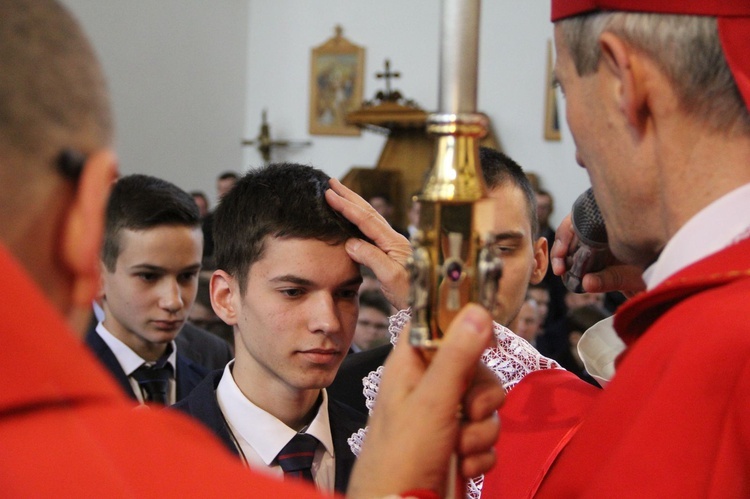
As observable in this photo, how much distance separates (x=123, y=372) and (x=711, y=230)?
2.56 meters

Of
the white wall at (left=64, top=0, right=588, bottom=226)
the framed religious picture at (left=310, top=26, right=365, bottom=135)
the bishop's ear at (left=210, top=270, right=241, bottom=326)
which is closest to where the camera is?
the bishop's ear at (left=210, top=270, right=241, bottom=326)

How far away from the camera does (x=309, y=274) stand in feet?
7.35

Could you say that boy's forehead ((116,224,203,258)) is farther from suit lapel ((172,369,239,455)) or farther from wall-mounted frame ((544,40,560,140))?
wall-mounted frame ((544,40,560,140))

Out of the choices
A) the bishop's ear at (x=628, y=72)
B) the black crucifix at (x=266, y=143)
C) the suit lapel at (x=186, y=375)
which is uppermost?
the black crucifix at (x=266, y=143)

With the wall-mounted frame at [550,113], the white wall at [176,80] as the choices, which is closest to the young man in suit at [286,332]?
the wall-mounted frame at [550,113]

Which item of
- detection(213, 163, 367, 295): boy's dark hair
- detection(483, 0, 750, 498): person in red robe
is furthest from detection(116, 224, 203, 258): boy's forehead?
detection(483, 0, 750, 498): person in red robe

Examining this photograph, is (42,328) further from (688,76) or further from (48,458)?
(688,76)

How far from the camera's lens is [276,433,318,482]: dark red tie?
2145 millimetres

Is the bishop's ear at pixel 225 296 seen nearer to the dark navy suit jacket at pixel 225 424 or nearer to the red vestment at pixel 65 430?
the dark navy suit jacket at pixel 225 424

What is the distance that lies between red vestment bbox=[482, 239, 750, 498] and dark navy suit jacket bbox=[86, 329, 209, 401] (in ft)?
7.83

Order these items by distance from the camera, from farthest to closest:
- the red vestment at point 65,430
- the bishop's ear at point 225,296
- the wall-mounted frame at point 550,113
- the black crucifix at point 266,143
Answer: the black crucifix at point 266,143 → the wall-mounted frame at point 550,113 → the bishop's ear at point 225,296 → the red vestment at point 65,430

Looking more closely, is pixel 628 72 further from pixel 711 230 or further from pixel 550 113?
pixel 550 113

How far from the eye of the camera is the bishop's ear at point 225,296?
238cm

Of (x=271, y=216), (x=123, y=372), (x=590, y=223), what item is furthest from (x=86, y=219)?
(x=123, y=372)
